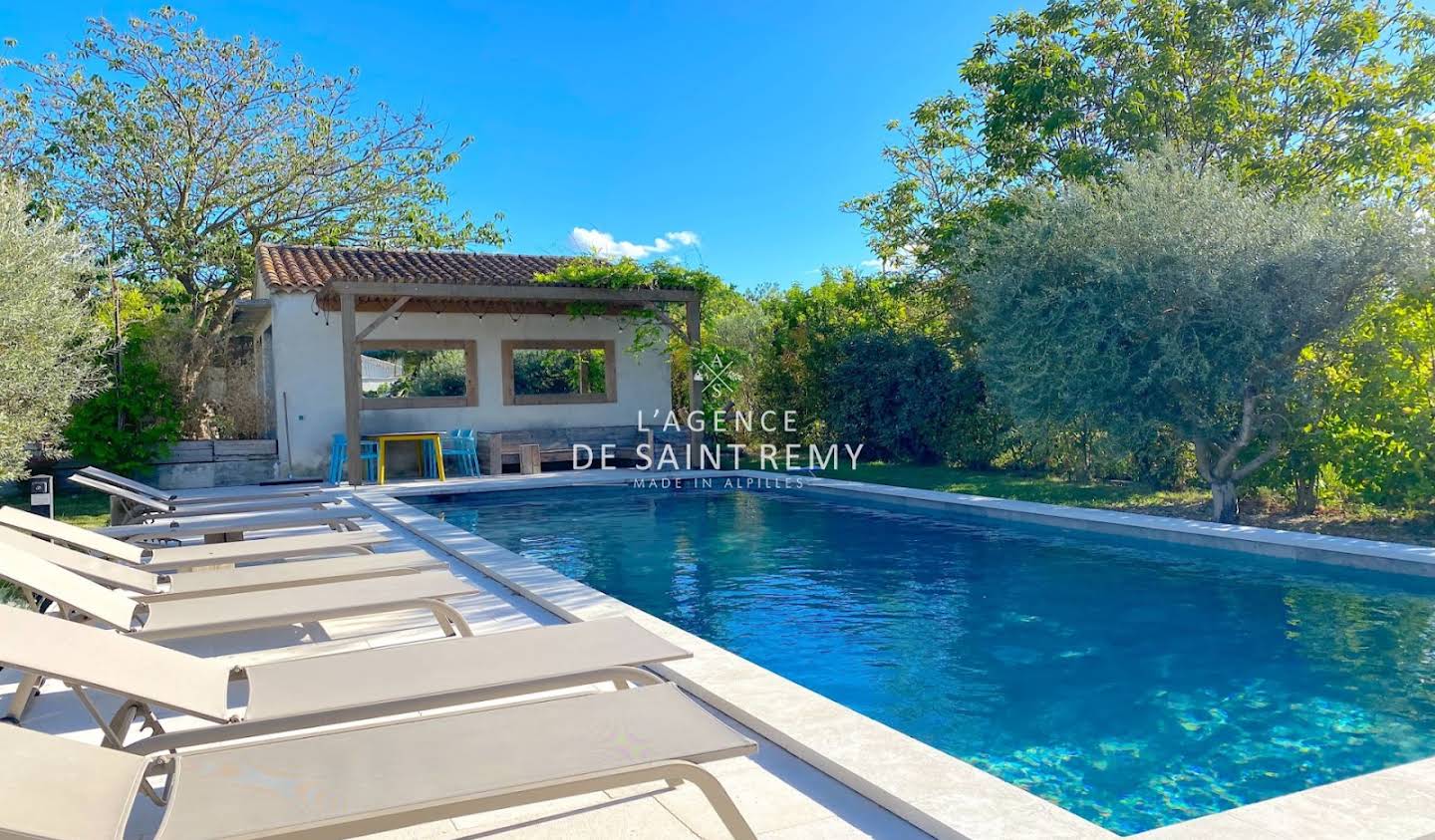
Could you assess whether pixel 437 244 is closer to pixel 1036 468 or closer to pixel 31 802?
pixel 1036 468

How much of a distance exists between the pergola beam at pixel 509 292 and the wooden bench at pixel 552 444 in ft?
7.99

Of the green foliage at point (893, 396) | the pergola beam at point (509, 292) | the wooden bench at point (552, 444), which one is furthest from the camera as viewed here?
the green foliage at point (893, 396)

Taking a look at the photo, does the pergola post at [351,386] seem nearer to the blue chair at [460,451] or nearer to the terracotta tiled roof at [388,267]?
the terracotta tiled roof at [388,267]

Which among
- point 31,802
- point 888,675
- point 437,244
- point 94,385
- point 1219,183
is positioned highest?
point 437,244

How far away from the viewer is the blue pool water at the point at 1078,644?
4.11 meters

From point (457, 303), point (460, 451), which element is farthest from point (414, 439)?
point (457, 303)

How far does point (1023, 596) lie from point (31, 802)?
634 centimetres

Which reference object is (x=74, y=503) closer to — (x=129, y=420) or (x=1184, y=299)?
(x=129, y=420)

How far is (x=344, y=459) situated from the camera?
588 inches

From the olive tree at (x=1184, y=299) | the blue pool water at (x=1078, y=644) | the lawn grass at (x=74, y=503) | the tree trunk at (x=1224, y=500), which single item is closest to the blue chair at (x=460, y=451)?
the lawn grass at (x=74, y=503)

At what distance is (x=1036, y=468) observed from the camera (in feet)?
49.0

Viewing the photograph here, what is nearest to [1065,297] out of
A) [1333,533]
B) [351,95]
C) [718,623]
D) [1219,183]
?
[1219,183]

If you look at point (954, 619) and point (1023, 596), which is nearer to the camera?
point (954, 619)

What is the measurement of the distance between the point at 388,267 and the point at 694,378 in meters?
5.97
